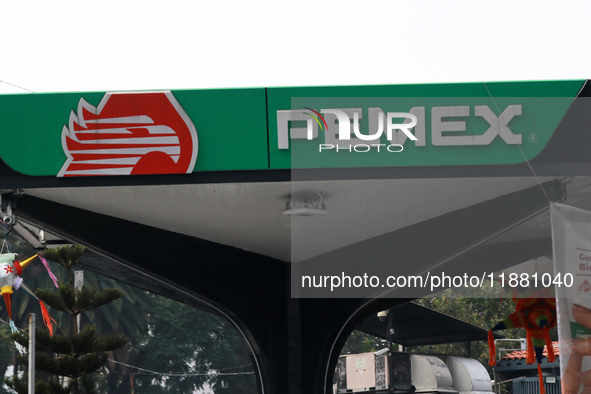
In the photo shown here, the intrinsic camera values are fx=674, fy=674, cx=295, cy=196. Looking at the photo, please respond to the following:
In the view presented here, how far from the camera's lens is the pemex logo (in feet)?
20.8

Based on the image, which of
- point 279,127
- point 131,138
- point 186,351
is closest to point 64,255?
point 131,138

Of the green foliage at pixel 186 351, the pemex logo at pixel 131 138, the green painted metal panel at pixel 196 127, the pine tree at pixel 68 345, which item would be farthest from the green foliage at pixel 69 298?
the green foliage at pixel 186 351

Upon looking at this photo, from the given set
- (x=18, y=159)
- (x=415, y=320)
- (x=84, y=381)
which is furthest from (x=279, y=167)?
(x=415, y=320)

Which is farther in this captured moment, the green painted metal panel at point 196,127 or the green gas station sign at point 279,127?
the green painted metal panel at point 196,127

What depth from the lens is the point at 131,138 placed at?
251 inches

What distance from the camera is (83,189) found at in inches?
273

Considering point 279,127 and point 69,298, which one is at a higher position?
point 279,127

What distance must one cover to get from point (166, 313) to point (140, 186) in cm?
2829

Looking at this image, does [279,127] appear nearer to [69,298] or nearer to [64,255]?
[64,255]

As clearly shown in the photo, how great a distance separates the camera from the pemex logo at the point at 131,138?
635 cm

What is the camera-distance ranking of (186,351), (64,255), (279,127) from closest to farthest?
(279,127) → (64,255) → (186,351)

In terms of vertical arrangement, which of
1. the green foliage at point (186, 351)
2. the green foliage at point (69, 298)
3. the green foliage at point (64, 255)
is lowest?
the green foliage at point (186, 351)

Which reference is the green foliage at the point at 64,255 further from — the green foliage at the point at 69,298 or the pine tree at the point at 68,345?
the green foliage at the point at 69,298

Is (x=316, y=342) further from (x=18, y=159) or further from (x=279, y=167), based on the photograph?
(x=18, y=159)
